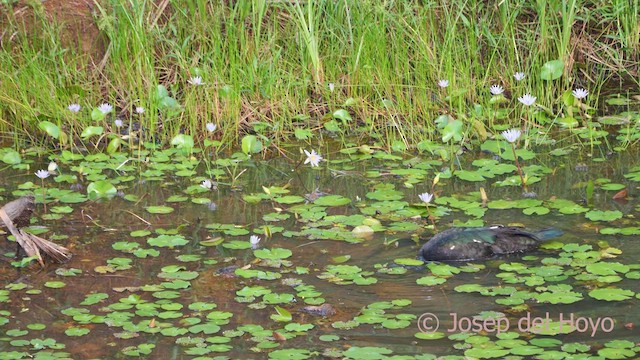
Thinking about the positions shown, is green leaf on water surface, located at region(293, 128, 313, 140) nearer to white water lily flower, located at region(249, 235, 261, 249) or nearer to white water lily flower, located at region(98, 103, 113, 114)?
white water lily flower, located at region(98, 103, 113, 114)

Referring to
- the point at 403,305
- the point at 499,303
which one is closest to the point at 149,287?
the point at 403,305

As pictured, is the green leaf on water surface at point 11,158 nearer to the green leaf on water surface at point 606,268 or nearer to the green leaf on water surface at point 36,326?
the green leaf on water surface at point 36,326

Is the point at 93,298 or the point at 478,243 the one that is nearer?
the point at 93,298

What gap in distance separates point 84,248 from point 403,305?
1.52 m

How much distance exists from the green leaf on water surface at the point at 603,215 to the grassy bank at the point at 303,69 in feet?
3.67

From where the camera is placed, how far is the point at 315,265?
4.25 meters

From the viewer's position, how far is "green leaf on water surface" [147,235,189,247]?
4488 mm

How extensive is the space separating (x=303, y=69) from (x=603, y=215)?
2.37m

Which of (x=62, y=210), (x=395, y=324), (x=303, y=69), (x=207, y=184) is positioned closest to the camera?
(x=395, y=324)

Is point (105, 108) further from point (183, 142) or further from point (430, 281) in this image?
point (430, 281)

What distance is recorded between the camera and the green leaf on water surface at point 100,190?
514cm

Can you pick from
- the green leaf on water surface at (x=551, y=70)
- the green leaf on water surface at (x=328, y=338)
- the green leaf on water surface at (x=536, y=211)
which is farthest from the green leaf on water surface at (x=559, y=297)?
the green leaf on water surface at (x=551, y=70)

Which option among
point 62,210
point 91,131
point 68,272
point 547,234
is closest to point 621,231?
point 547,234

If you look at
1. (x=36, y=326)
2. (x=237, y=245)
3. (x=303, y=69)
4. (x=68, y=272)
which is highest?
(x=303, y=69)
